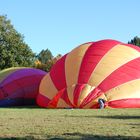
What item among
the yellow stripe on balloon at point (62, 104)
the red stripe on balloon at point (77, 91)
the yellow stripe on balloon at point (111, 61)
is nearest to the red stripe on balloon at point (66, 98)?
the yellow stripe on balloon at point (62, 104)

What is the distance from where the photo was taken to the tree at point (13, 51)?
49.2 meters

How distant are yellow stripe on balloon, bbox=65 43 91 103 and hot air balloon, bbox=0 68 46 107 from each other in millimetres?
4035

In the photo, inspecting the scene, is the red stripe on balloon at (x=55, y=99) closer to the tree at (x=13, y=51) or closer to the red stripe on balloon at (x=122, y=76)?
the red stripe on balloon at (x=122, y=76)

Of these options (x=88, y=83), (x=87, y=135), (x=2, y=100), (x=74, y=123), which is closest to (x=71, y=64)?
(x=88, y=83)

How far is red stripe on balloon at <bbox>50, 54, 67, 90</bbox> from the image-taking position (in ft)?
78.4

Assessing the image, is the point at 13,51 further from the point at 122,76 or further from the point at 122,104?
the point at 122,104

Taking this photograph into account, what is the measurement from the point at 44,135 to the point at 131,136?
196 cm

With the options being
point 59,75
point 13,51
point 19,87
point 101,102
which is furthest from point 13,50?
point 101,102

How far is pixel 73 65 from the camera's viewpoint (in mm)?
24484

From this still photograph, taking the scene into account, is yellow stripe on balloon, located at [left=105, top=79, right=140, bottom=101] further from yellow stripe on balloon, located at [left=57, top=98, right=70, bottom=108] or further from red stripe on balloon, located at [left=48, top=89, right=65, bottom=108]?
red stripe on balloon, located at [left=48, top=89, right=65, bottom=108]

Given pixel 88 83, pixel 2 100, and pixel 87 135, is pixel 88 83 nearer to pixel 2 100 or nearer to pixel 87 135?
pixel 2 100

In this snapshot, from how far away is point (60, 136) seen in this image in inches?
425

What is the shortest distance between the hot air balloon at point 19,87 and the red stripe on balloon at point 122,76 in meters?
6.50

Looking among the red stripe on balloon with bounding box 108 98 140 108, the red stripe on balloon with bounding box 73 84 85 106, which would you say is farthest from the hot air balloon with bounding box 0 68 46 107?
the red stripe on balloon with bounding box 108 98 140 108
